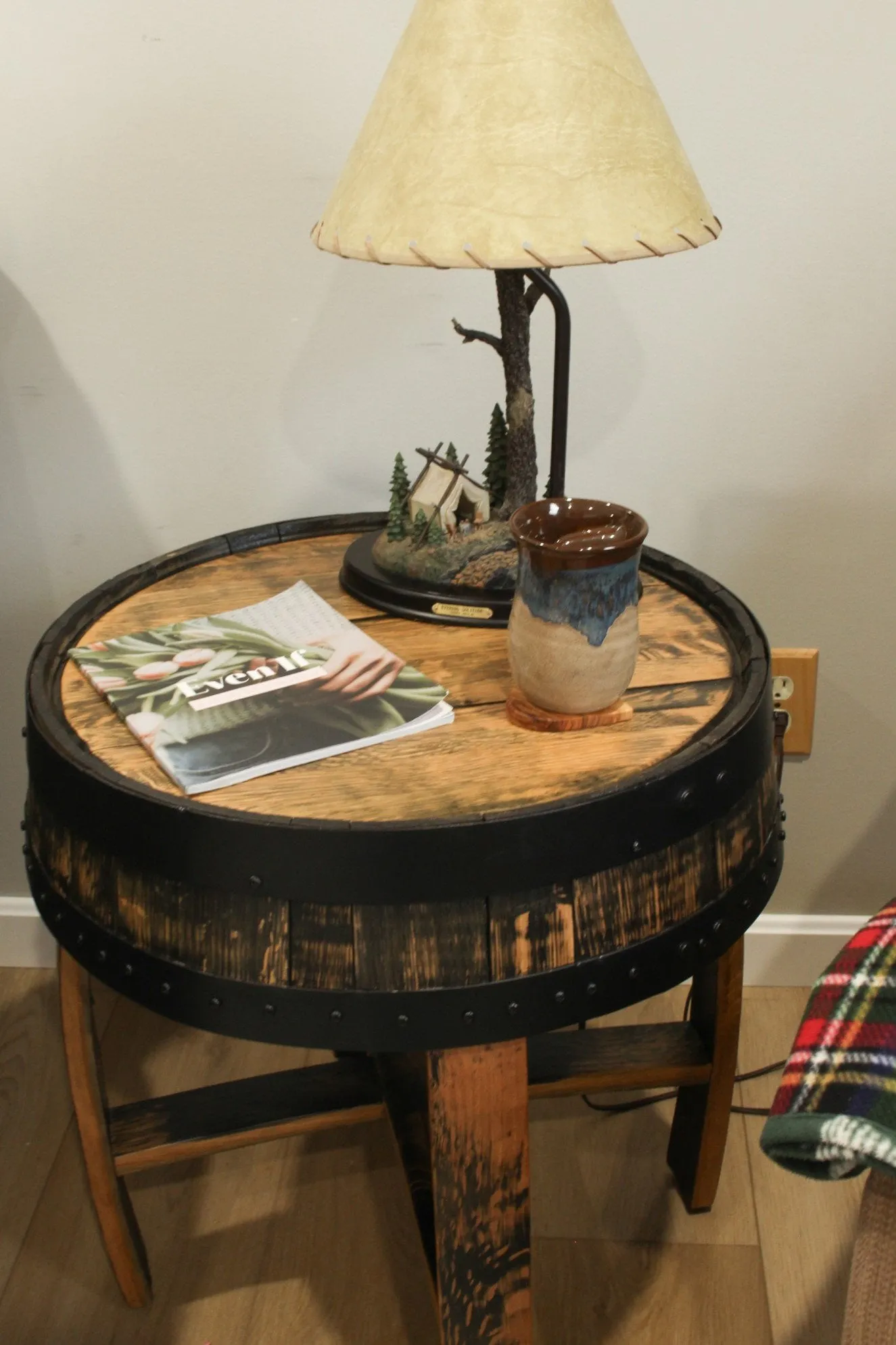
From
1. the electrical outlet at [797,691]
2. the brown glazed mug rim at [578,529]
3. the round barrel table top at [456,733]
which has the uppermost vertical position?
the brown glazed mug rim at [578,529]

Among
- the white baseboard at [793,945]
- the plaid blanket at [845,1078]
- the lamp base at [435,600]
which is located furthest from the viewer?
the white baseboard at [793,945]

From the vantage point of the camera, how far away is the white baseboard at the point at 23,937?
1.47 metres

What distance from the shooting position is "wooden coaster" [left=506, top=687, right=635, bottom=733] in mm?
807

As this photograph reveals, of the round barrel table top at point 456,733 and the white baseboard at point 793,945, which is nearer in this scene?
the round barrel table top at point 456,733

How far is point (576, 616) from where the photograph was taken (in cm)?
78

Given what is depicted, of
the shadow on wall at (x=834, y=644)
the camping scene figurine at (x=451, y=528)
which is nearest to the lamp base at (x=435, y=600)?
the camping scene figurine at (x=451, y=528)

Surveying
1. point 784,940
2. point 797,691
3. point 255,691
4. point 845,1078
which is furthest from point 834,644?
point 845,1078

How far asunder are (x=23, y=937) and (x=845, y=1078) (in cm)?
117

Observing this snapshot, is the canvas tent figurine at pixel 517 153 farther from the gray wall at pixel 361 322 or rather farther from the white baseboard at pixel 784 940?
the white baseboard at pixel 784 940

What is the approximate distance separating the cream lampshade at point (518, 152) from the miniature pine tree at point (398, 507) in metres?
0.22

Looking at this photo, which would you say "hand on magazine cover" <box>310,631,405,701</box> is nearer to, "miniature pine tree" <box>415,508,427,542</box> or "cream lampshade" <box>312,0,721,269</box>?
"miniature pine tree" <box>415,508,427,542</box>

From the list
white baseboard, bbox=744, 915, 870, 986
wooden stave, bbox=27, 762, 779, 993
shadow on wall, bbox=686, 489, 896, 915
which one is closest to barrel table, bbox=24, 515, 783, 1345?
wooden stave, bbox=27, 762, 779, 993

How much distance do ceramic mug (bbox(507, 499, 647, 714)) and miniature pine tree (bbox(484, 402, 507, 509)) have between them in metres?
0.17

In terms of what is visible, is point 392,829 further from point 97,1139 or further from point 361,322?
point 361,322
